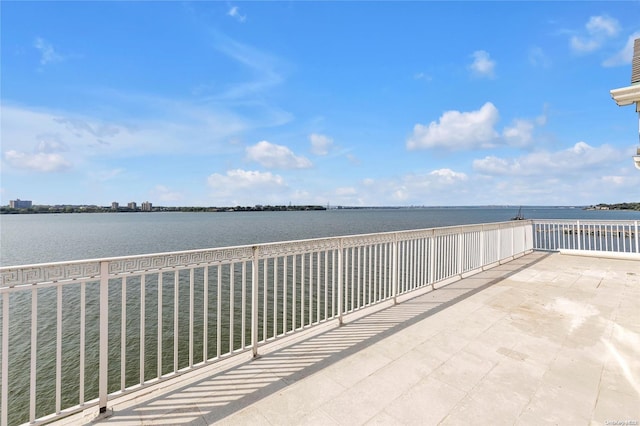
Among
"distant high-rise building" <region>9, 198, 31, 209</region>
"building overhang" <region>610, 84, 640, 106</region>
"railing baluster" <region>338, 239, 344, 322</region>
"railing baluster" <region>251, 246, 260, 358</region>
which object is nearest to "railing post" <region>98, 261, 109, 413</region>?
"railing baluster" <region>251, 246, 260, 358</region>

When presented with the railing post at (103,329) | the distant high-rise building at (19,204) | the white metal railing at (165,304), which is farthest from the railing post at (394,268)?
the distant high-rise building at (19,204)

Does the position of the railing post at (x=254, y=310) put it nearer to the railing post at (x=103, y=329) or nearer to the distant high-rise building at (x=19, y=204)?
the railing post at (x=103, y=329)

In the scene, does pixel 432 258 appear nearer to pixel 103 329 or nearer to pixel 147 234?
pixel 103 329

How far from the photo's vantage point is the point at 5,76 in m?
9.70

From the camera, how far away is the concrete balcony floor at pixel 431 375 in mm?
2057

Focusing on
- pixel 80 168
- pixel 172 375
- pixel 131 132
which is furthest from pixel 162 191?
pixel 172 375

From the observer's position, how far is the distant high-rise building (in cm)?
6831

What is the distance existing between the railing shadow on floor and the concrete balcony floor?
11 millimetres

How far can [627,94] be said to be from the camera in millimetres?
5289

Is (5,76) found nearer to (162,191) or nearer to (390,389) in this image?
(390,389)

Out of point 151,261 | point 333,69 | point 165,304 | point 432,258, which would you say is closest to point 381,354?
point 151,261

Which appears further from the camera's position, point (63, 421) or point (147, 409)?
point (147, 409)

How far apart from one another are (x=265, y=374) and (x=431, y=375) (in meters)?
1.58

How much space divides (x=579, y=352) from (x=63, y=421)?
486cm
